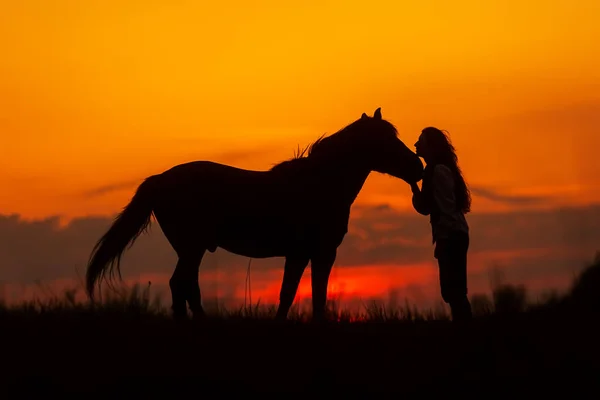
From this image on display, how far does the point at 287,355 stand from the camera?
782 cm

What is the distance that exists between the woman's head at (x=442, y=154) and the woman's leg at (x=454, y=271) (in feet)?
1.34

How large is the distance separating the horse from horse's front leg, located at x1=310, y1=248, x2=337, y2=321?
11 millimetres

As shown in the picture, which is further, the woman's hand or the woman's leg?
the woman's hand

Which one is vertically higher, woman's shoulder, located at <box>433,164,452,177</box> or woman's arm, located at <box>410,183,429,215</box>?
woman's shoulder, located at <box>433,164,452,177</box>

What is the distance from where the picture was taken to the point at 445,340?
8.64m

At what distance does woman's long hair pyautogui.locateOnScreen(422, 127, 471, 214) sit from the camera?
10.7 m

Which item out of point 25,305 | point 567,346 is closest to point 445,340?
point 567,346

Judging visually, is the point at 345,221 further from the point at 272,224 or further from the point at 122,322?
the point at 122,322

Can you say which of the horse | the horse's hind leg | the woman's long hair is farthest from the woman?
the horse's hind leg

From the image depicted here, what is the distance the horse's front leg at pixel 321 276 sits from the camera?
450 inches

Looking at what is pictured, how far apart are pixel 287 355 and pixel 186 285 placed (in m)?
3.41

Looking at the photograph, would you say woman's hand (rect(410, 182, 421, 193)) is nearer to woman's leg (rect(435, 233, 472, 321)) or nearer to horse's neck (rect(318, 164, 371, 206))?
horse's neck (rect(318, 164, 371, 206))

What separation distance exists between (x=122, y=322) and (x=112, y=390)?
7.47 feet

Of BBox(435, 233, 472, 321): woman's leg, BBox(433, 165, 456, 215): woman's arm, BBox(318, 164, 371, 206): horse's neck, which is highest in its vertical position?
BBox(318, 164, 371, 206): horse's neck
